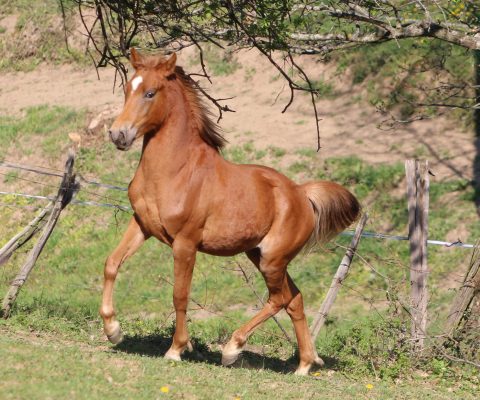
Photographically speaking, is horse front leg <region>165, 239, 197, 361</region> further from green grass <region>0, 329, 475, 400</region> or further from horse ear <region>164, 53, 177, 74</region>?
horse ear <region>164, 53, 177, 74</region>

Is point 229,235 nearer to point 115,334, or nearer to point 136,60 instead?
point 115,334

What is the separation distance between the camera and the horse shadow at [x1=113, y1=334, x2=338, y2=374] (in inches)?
328

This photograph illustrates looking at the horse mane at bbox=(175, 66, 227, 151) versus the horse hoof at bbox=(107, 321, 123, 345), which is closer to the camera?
the horse hoof at bbox=(107, 321, 123, 345)

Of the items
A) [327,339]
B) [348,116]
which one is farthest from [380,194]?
[327,339]

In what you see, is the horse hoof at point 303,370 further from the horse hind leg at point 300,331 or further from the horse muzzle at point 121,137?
the horse muzzle at point 121,137

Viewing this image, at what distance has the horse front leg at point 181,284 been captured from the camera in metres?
7.40

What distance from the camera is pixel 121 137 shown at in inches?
275

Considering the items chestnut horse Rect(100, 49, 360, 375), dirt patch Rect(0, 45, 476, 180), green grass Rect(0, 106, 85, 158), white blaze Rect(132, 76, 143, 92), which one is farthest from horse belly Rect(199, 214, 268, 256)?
green grass Rect(0, 106, 85, 158)

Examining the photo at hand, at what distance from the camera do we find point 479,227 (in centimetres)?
1380

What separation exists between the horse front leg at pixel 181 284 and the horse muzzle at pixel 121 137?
87cm

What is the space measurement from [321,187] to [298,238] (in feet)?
2.04

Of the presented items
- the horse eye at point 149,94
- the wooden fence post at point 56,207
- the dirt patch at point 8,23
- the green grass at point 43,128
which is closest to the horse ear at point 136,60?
the horse eye at point 149,94

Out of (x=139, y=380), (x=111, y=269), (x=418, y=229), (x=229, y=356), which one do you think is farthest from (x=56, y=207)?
(x=418, y=229)

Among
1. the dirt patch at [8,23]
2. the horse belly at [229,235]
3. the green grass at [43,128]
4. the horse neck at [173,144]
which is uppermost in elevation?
the horse neck at [173,144]
